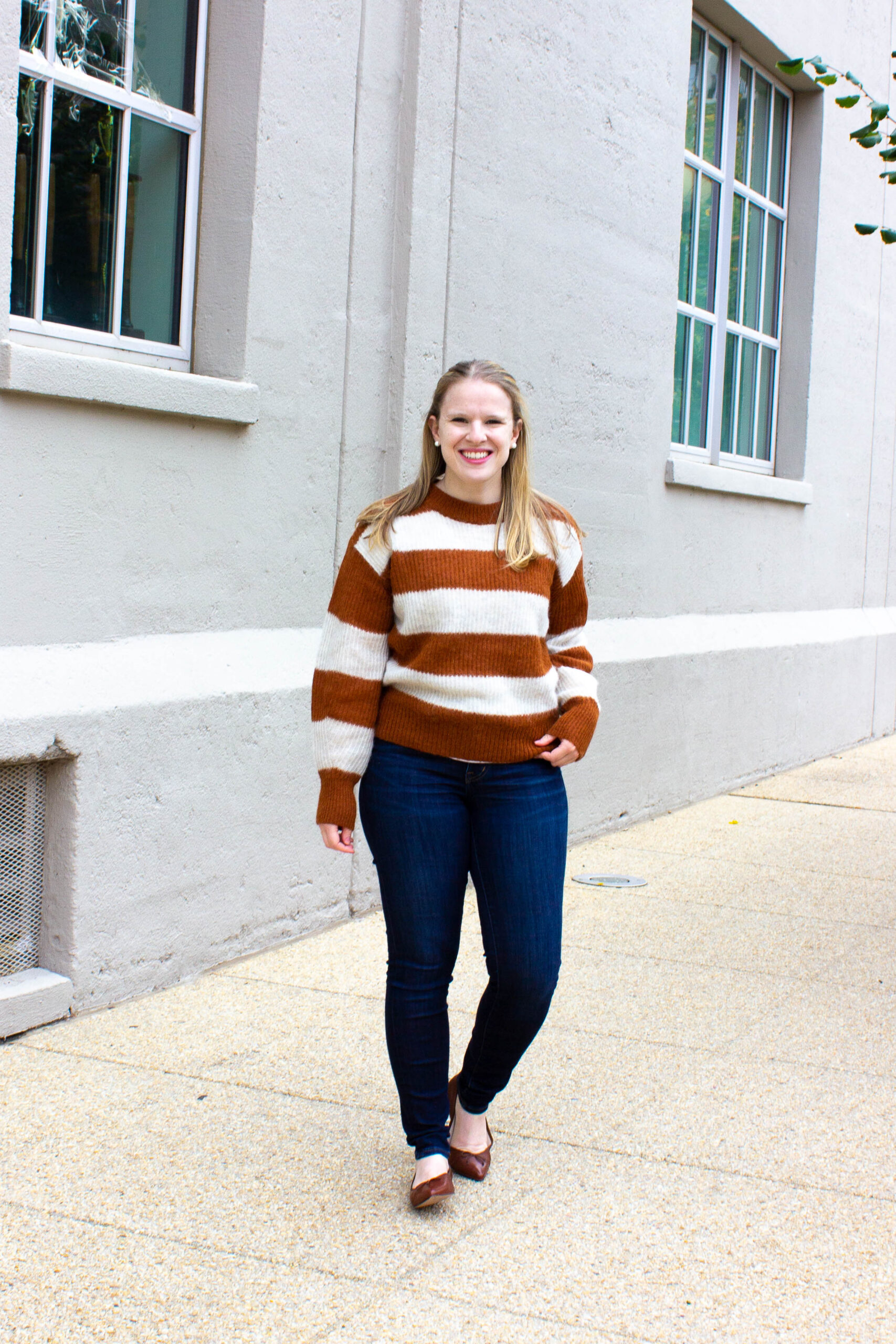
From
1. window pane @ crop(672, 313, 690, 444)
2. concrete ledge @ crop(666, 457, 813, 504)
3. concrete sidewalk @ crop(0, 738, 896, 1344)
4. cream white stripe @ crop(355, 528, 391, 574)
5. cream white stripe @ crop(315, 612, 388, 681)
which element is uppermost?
window pane @ crop(672, 313, 690, 444)

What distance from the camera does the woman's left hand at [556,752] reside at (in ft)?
9.64

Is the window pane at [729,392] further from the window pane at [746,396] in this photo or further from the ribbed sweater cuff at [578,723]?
the ribbed sweater cuff at [578,723]

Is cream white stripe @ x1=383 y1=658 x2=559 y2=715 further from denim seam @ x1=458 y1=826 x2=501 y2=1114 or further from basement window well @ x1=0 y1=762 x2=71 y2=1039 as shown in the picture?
basement window well @ x1=0 y1=762 x2=71 y2=1039

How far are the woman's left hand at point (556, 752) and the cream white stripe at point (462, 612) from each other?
232mm

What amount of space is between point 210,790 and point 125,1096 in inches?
46.5

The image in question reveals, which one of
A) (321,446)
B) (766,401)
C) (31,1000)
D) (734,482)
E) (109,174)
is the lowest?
(31,1000)

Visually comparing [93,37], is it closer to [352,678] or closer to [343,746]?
[352,678]

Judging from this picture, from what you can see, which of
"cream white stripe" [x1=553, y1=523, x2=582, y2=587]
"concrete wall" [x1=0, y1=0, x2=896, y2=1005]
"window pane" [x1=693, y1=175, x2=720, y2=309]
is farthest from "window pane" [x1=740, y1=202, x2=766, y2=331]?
"cream white stripe" [x1=553, y1=523, x2=582, y2=587]

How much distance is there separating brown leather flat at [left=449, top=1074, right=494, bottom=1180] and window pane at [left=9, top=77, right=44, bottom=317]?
2539 mm

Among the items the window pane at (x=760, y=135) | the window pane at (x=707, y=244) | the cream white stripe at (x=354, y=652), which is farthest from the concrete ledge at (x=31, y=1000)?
the window pane at (x=760, y=135)

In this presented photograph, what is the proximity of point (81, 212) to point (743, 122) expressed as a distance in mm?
5841

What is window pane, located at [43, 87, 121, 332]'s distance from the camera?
4.16 metres

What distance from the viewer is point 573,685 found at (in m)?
3.07

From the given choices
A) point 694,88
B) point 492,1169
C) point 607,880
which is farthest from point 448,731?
point 694,88
